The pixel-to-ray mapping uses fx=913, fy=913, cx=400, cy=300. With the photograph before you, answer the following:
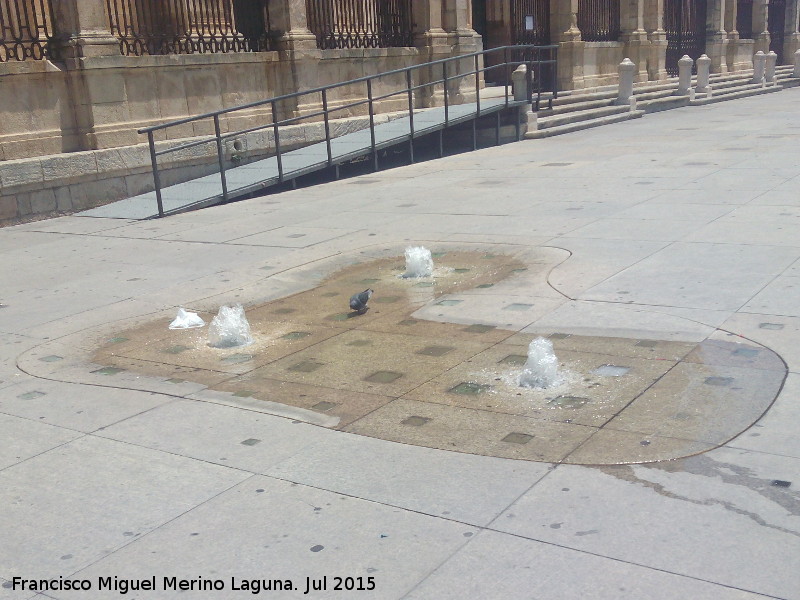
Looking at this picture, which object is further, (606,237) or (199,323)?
(606,237)

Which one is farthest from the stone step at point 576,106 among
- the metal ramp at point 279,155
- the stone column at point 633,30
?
the stone column at point 633,30

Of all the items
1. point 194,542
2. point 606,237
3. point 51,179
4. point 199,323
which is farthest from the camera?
point 51,179

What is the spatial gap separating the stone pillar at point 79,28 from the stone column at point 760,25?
32.2m

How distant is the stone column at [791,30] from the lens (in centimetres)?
4156

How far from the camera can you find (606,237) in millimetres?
9070

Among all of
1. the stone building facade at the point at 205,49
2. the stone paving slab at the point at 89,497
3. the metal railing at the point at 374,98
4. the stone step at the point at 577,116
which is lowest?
the stone paving slab at the point at 89,497

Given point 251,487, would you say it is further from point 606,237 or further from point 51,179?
point 51,179

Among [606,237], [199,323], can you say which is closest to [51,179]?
[199,323]

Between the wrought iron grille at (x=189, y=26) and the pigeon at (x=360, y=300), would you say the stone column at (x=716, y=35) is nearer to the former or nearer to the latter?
the wrought iron grille at (x=189, y=26)

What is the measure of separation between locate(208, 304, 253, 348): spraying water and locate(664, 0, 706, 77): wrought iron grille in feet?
96.3

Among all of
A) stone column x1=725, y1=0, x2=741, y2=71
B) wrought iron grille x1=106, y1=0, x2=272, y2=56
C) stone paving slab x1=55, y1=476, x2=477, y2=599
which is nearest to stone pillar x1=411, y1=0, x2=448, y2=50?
wrought iron grille x1=106, y1=0, x2=272, y2=56

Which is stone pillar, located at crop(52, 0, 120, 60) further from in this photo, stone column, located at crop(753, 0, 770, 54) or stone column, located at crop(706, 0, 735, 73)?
stone column, located at crop(753, 0, 770, 54)

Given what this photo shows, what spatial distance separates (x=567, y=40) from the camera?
24.4 meters

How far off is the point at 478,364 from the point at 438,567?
237cm
